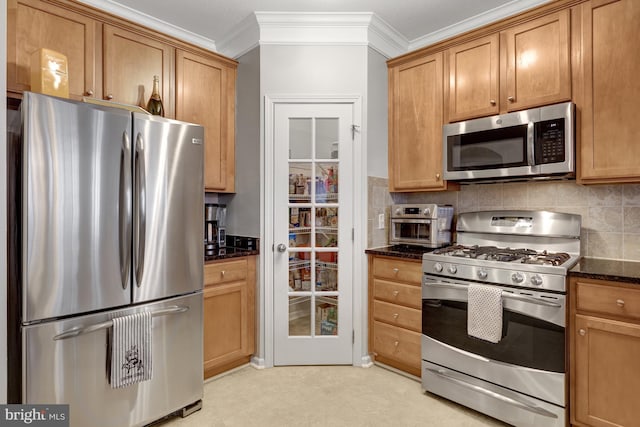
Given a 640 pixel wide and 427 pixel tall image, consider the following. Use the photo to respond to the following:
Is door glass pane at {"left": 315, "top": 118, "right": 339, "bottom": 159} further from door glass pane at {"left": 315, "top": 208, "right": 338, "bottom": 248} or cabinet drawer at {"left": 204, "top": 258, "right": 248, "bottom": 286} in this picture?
cabinet drawer at {"left": 204, "top": 258, "right": 248, "bottom": 286}

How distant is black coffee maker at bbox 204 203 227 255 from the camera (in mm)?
2941

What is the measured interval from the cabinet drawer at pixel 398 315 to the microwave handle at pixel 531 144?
47.9 inches

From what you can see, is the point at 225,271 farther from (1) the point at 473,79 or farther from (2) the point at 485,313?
(1) the point at 473,79

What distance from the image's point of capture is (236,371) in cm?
272

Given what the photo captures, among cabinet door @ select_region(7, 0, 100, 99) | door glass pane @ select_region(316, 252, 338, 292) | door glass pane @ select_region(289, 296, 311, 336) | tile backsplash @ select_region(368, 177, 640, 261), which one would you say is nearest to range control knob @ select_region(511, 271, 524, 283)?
tile backsplash @ select_region(368, 177, 640, 261)

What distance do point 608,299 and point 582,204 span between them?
82 centimetres

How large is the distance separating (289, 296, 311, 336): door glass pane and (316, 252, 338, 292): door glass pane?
0.15 metres

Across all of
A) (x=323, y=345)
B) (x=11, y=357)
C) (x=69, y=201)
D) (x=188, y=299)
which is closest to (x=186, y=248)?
(x=188, y=299)

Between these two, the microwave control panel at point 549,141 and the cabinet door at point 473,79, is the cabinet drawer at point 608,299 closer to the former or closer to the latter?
the microwave control panel at point 549,141

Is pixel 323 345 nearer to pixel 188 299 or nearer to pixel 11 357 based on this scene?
pixel 188 299

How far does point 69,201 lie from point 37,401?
2.97 ft

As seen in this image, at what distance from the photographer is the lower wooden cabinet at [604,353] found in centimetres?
171

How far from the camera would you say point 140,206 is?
6.29ft

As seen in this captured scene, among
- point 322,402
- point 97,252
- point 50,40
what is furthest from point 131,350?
point 50,40
